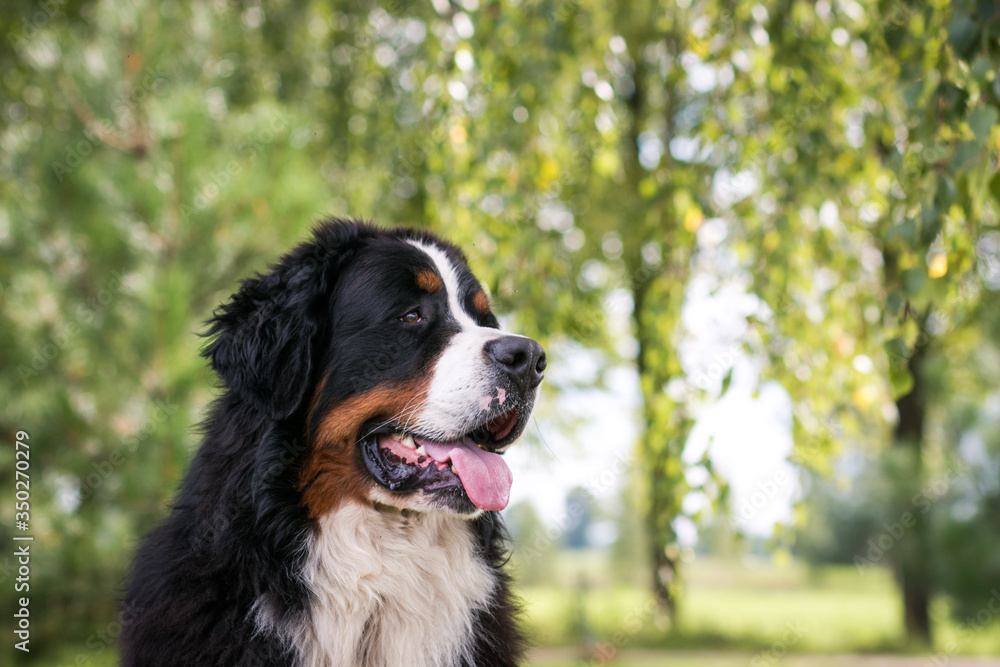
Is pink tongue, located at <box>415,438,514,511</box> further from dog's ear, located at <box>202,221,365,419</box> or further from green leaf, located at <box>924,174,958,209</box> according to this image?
green leaf, located at <box>924,174,958,209</box>

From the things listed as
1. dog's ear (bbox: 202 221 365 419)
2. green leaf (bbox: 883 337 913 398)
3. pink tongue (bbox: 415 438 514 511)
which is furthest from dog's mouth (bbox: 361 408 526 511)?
green leaf (bbox: 883 337 913 398)

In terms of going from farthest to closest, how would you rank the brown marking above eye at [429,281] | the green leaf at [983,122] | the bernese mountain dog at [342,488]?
the brown marking above eye at [429,281]
the bernese mountain dog at [342,488]
the green leaf at [983,122]

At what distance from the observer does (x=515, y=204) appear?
381cm

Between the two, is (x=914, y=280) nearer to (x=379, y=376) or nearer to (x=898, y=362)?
(x=898, y=362)

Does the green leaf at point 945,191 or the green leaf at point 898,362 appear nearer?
the green leaf at point 945,191

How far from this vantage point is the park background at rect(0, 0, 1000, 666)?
3588 mm

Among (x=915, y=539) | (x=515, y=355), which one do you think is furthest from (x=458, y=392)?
(x=915, y=539)

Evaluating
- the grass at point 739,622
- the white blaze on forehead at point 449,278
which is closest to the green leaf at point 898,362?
the white blaze on forehead at point 449,278

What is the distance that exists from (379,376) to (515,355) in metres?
0.44

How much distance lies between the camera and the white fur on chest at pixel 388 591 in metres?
2.25

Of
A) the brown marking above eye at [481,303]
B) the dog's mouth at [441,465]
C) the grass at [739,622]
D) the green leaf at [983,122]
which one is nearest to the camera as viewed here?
the green leaf at [983,122]

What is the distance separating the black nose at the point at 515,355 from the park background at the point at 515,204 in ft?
3.55

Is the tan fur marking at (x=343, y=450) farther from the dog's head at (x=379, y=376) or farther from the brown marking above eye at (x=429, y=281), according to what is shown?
the brown marking above eye at (x=429, y=281)

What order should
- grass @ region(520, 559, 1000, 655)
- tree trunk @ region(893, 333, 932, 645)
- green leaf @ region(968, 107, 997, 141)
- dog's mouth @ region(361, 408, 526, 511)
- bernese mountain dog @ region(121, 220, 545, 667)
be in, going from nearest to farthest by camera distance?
1. green leaf @ region(968, 107, 997, 141)
2. bernese mountain dog @ region(121, 220, 545, 667)
3. dog's mouth @ region(361, 408, 526, 511)
4. grass @ region(520, 559, 1000, 655)
5. tree trunk @ region(893, 333, 932, 645)
